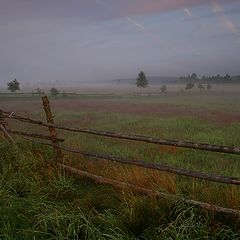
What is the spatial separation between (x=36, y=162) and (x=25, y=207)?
215 centimetres

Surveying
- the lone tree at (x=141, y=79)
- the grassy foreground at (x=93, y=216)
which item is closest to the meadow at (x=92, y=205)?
A: the grassy foreground at (x=93, y=216)

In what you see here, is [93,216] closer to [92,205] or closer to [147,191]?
[92,205]

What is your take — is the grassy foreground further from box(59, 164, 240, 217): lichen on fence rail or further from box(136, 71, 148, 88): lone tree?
box(136, 71, 148, 88): lone tree

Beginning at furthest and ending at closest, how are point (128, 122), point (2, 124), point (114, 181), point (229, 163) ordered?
point (128, 122) < point (229, 163) < point (2, 124) < point (114, 181)

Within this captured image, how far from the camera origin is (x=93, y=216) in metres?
5.66

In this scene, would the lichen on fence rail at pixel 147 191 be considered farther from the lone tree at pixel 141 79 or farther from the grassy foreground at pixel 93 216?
the lone tree at pixel 141 79

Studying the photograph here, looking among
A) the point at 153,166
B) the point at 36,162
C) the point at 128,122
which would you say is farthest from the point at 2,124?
the point at 128,122

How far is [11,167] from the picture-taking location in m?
7.89

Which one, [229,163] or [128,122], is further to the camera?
[128,122]

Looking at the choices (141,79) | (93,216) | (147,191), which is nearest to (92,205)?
(93,216)

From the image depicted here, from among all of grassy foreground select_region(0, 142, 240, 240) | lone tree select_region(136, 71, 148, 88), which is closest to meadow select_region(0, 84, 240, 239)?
grassy foreground select_region(0, 142, 240, 240)

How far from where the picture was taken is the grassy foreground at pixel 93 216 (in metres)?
4.98

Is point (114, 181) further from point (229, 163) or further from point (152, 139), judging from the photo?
point (229, 163)

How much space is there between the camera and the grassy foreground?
196 inches
